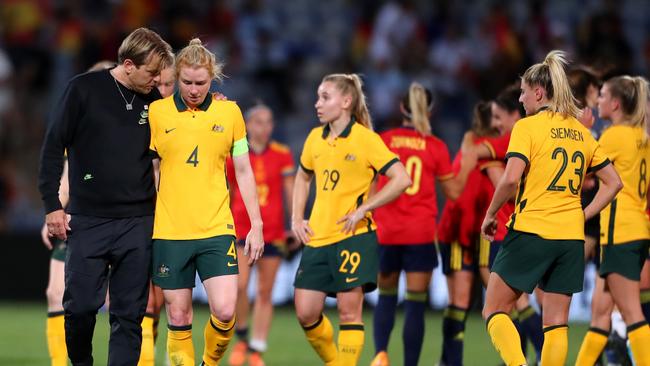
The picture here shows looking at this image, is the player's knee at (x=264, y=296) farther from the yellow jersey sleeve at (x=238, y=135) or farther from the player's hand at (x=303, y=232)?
the yellow jersey sleeve at (x=238, y=135)

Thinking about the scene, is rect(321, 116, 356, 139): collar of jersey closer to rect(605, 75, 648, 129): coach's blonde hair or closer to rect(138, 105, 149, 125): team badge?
rect(138, 105, 149, 125): team badge

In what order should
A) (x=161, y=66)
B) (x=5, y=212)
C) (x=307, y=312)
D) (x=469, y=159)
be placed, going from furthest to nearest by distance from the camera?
(x=5, y=212) < (x=469, y=159) < (x=307, y=312) < (x=161, y=66)

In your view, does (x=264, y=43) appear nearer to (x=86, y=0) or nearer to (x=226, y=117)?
(x=86, y=0)

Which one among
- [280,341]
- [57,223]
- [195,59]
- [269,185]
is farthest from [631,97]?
[280,341]

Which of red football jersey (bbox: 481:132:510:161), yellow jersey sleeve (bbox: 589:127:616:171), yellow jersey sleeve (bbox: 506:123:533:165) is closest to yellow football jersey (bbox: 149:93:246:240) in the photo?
yellow jersey sleeve (bbox: 506:123:533:165)

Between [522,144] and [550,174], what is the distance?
278 mm

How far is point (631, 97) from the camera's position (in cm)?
813

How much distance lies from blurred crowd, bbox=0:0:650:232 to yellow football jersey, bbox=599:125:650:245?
8479 millimetres

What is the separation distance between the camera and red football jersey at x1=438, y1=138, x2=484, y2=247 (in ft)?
30.0

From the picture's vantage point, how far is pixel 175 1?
18.2 metres

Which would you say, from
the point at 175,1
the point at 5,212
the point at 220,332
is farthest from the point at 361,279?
the point at 175,1

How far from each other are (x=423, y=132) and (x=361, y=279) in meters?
1.70

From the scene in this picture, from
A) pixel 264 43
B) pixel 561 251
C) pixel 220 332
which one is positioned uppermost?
pixel 264 43

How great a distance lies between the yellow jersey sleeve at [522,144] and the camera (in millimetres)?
6941
